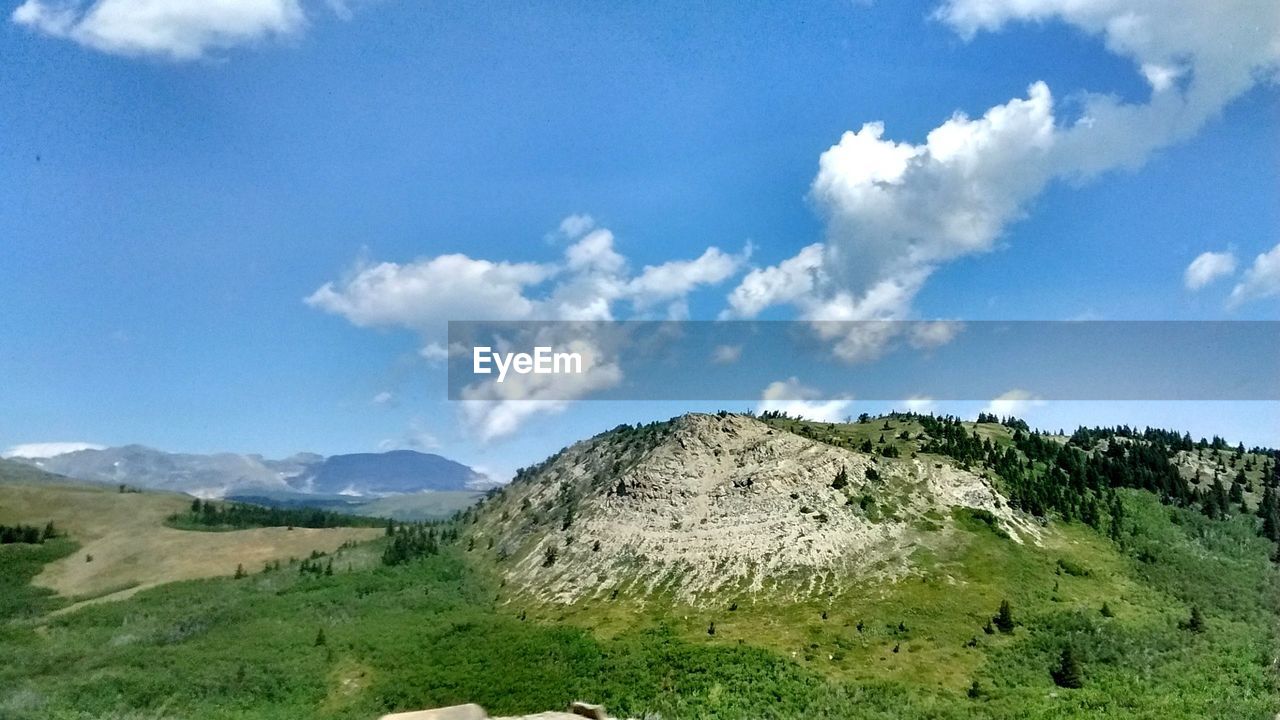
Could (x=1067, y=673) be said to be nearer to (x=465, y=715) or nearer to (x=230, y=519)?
(x=465, y=715)

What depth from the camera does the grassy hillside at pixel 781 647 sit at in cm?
5253

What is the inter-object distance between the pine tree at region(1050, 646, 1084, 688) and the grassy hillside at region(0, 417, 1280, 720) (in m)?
0.51

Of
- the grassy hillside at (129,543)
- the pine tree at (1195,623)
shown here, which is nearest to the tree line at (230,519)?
the grassy hillside at (129,543)

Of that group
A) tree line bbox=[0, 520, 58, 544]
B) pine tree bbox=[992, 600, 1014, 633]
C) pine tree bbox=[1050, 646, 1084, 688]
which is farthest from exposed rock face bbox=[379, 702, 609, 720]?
tree line bbox=[0, 520, 58, 544]

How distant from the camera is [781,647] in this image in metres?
59.9

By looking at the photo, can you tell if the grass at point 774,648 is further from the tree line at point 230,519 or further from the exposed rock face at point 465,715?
the tree line at point 230,519

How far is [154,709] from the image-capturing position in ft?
198

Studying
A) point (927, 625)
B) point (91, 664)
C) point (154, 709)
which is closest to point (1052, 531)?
point (927, 625)

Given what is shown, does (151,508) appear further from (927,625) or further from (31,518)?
(927,625)

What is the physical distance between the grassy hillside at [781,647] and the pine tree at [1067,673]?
1.67 ft

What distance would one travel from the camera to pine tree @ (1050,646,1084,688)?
52531mm

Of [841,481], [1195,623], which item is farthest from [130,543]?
[1195,623]

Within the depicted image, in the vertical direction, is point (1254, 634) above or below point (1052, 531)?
below

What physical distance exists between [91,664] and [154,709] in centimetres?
1616
